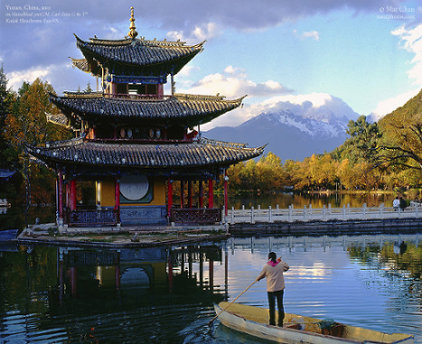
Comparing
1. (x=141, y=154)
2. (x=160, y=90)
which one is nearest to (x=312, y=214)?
(x=141, y=154)

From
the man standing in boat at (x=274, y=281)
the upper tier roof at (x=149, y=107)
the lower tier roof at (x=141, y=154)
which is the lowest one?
the man standing in boat at (x=274, y=281)

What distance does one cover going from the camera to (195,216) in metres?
28.1

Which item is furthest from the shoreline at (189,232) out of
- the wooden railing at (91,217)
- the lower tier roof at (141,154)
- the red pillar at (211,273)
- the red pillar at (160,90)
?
the red pillar at (160,90)

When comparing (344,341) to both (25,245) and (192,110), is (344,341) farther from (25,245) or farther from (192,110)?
(192,110)

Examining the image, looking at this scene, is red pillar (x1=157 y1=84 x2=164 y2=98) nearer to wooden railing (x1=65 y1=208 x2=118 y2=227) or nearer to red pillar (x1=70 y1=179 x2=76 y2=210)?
red pillar (x1=70 y1=179 x2=76 y2=210)

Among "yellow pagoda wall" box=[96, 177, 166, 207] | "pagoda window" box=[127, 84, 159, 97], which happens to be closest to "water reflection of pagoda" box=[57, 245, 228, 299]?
"yellow pagoda wall" box=[96, 177, 166, 207]

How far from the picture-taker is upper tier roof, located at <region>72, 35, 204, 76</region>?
29375mm

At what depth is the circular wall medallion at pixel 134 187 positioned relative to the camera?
28.6 metres

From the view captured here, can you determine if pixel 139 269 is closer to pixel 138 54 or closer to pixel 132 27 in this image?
pixel 138 54

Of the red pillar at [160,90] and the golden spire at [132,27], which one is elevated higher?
the golden spire at [132,27]

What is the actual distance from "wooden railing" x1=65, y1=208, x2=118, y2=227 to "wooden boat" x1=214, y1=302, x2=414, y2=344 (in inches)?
642

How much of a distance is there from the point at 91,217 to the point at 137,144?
5178 millimetres

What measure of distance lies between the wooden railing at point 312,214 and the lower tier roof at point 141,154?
3414 mm

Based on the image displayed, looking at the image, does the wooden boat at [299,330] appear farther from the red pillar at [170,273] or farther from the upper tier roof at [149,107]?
the upper tier roof at [149,107]
